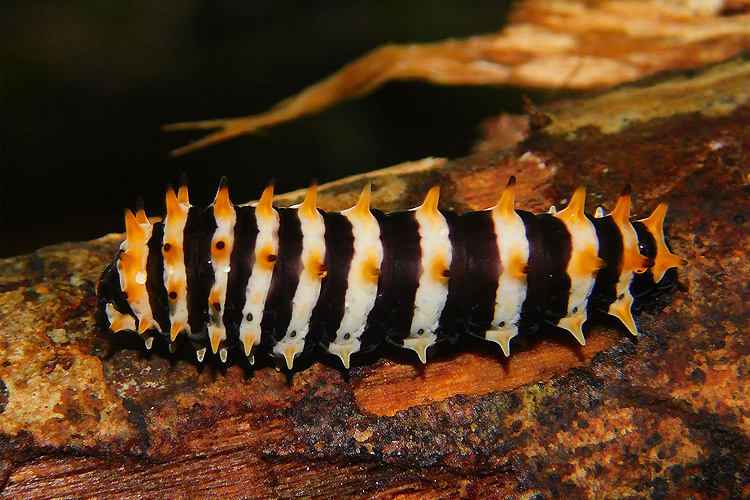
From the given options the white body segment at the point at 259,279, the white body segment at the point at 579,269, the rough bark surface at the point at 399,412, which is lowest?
the rough bark surface at the point at 399,412

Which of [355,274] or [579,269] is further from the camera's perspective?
[579,269]

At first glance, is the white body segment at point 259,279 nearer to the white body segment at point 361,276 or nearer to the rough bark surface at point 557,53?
the white body segment at point 361,276

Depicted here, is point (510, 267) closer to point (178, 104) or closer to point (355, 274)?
point (355, 274)

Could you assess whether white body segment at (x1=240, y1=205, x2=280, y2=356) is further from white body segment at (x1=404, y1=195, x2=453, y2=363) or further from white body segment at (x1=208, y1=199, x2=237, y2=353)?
white body segment at (x1=404, y1=195, x2=453, y2=363)

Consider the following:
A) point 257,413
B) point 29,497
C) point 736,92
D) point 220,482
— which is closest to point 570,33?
point 736,92

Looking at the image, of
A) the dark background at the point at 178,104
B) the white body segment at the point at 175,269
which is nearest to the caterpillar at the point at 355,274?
the white body segment at the point at 175,269

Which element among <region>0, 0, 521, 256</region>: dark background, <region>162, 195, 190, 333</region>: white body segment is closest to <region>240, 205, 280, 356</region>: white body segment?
<region>162, 195, 190, 333</region>: white body segment

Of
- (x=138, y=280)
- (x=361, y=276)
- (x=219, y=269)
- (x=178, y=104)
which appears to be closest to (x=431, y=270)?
(x=361, y=276)

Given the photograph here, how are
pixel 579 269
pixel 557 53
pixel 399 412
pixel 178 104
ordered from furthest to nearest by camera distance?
1. pixel 178 104
2. pixel 557 53
3. pixel 399 412
4. pixel 579 269
